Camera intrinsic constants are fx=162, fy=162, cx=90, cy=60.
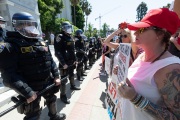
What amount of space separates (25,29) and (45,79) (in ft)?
2.74

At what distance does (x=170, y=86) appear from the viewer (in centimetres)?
107

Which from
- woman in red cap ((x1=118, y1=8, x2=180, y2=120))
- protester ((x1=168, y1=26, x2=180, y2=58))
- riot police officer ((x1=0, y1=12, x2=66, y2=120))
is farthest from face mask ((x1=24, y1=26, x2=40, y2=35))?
protester ((x1=168, y1=26, x2=180, y2=58))

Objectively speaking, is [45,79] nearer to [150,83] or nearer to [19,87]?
[19,87]

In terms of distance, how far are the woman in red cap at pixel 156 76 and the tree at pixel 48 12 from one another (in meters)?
22.2

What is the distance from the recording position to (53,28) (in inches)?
965

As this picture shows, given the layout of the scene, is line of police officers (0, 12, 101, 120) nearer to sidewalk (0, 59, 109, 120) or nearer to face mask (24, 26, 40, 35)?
face mask (24, 26, 40, 35)

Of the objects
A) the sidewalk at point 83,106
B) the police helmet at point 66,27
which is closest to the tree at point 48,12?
the sidewalk at point 83,106

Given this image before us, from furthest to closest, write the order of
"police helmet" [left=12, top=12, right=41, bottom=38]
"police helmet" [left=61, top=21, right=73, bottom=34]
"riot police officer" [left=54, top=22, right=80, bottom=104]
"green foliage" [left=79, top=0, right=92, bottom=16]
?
"green foliage" [left=79, top=0, right=92, bottom=16], "police helmet" [left=61, top=21, right=73, bottom=34], "riot police officer" [left=54, top=22, right=80, bottom=104], "police helmet" [left=12, top=12, right=41, bottom=38]

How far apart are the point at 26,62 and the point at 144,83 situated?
1.78m

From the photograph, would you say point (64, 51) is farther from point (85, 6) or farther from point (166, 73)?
point (85, 6)

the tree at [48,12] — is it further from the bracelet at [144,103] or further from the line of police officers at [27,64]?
the bracelet at [144,103]

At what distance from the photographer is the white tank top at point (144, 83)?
3.76 ft

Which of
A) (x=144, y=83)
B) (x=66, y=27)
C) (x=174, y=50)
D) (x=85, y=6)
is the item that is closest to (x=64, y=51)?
(x=66, y=27)

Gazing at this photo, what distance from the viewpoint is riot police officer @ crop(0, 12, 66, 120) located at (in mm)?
2207
